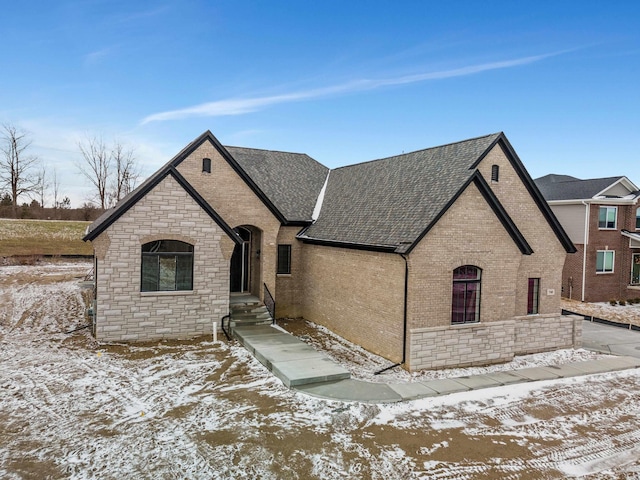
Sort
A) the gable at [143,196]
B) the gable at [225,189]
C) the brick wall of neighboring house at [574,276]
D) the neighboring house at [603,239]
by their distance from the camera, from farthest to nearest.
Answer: the brick wall of neighboring house at [574,276] → the neighboring house at [603,239] → the gable at [225,189] → the gable at [143,196]

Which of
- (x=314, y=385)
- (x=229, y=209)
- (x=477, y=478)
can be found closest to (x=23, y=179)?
(x=229, y=209)

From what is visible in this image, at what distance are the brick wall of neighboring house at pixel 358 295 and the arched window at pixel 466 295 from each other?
1.76m

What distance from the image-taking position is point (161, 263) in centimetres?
1505

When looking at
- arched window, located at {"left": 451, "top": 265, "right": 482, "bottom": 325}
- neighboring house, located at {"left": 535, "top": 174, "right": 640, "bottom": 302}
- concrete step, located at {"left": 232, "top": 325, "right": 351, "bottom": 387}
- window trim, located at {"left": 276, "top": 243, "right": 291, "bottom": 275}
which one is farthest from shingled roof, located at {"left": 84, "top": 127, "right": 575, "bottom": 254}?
neighboring house, located at {"left": 535, "top": 174, "right": 640, "bottom": 302}

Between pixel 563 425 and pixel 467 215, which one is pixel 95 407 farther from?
pixel 467 215

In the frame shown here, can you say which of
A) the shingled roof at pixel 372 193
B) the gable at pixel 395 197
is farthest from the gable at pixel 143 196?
the gable at pixel 395 197

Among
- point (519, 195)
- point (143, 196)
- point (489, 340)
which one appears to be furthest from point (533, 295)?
point (143, 196)

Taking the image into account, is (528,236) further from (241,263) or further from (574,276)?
(574,276)

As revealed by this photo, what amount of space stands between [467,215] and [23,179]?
56.3 meters

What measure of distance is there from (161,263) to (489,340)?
11.0 meters

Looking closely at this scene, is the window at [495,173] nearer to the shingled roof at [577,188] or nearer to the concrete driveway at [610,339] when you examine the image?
the concrete driveway at [610,339]

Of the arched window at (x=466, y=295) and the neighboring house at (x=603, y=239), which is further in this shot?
the neighboring house at (x=603, y=239)

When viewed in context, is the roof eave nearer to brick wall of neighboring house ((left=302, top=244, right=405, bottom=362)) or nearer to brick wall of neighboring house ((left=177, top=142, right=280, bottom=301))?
brick wall of neighboring house ((left=302, top=244, right=405, bottom=362))

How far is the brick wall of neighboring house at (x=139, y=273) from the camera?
14.3m
